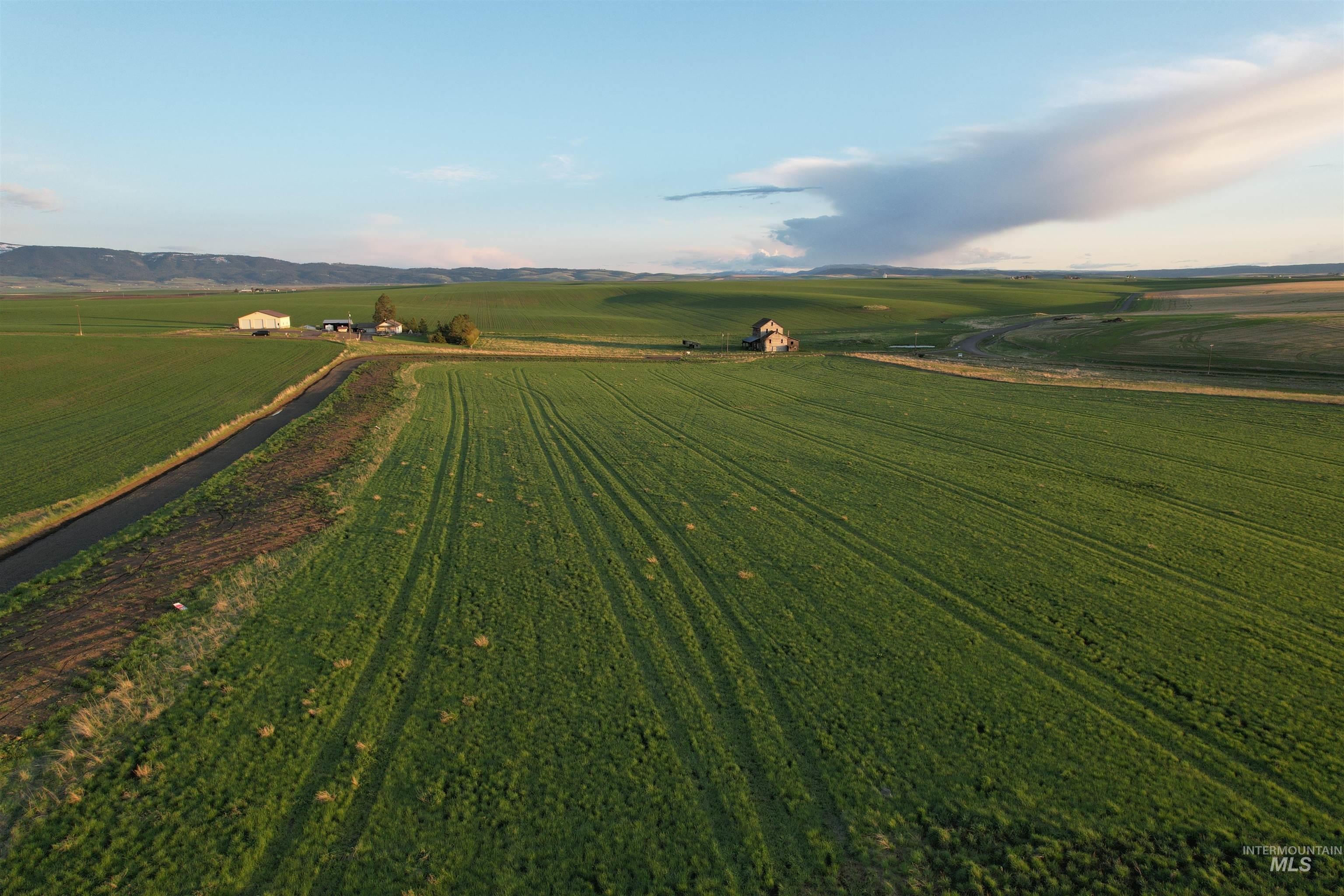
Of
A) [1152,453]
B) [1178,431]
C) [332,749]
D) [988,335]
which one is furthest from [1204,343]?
[332,749]

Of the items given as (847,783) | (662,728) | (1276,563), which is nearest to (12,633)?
(662,728)

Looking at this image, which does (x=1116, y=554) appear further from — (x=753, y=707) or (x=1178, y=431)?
(x=1178, y=431)

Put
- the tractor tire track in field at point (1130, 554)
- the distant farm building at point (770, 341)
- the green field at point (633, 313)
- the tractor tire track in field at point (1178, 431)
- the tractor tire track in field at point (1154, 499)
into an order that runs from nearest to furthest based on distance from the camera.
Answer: the tractor tire track in field at point (1130, 554) < the tractor tire track in field at point (1154, 499) < the tractor tire track in field at point (1178, 431) < the distant farm building at point (770, 341) < the green field at point (633, 313)

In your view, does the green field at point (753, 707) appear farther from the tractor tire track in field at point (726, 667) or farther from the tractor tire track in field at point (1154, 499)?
the tractor tire track in field at point (1154, 499)

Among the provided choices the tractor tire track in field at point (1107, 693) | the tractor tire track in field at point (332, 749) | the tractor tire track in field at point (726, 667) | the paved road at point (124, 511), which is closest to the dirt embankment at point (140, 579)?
the paved road at point (124, 511)

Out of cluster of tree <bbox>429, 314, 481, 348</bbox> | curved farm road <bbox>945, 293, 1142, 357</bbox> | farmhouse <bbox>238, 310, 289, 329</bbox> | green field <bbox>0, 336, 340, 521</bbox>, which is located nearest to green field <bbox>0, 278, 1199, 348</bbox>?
curved farm road <bbox>945, 293, 1142, 357</bbox>
